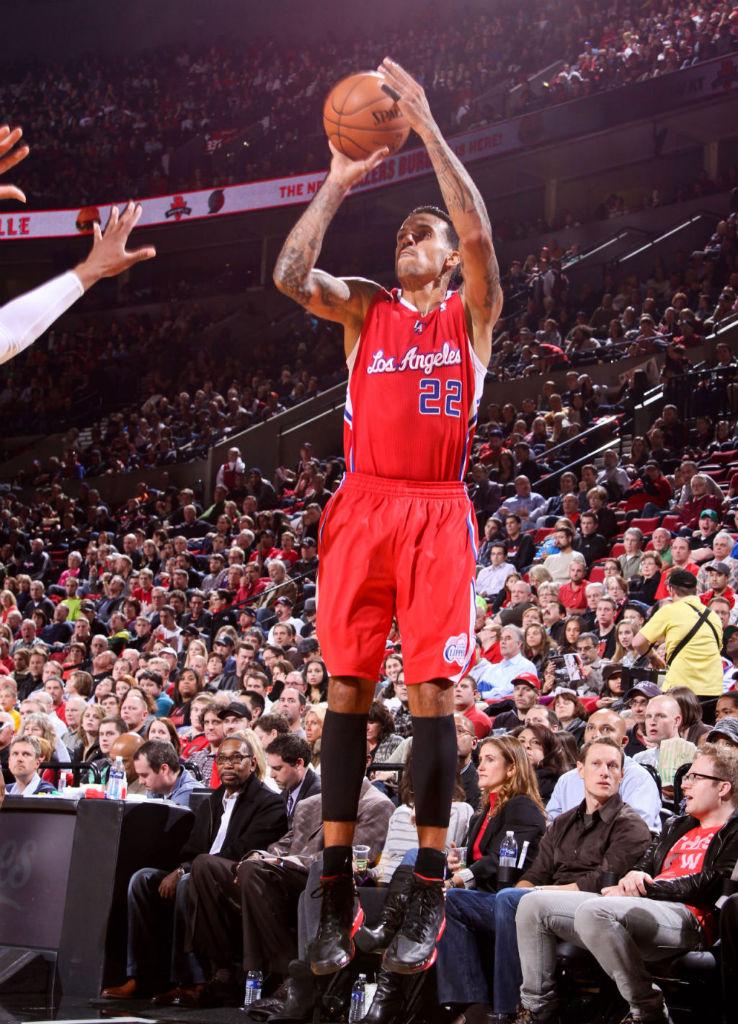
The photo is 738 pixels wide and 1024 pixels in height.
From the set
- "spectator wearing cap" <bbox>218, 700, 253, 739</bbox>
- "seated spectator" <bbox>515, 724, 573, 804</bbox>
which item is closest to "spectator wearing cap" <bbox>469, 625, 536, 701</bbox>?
"spectator wearing cap" <bbox>218, 700, 253, 739</bbox>

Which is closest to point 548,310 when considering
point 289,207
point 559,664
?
point 289,207

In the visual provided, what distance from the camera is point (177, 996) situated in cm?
542

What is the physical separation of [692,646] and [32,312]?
17.0ft

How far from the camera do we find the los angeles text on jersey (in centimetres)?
328

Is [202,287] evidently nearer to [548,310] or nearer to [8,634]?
[548,310]

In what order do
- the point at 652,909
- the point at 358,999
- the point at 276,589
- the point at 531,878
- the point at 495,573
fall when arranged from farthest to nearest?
the point at 276,589 → the point at 495,573 → the point at 531,878 → the point at 358,999 → the point at 652,909

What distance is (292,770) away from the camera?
19.6ft

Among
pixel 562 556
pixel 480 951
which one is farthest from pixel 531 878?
pixel 562 556

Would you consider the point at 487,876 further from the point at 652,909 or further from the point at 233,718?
the point at 233,718

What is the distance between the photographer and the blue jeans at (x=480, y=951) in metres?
4.84

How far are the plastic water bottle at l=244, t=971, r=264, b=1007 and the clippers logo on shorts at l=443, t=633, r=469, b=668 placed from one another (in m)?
2.71

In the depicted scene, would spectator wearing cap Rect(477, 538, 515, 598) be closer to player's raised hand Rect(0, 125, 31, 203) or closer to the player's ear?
the player's ear

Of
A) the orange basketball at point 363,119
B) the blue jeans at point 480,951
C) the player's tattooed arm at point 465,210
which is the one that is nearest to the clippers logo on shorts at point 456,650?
the player's tattooed arm at point 465,210

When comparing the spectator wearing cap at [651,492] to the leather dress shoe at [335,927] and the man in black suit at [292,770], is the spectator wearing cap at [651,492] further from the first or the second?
the leather dress shoe at [335,927]
